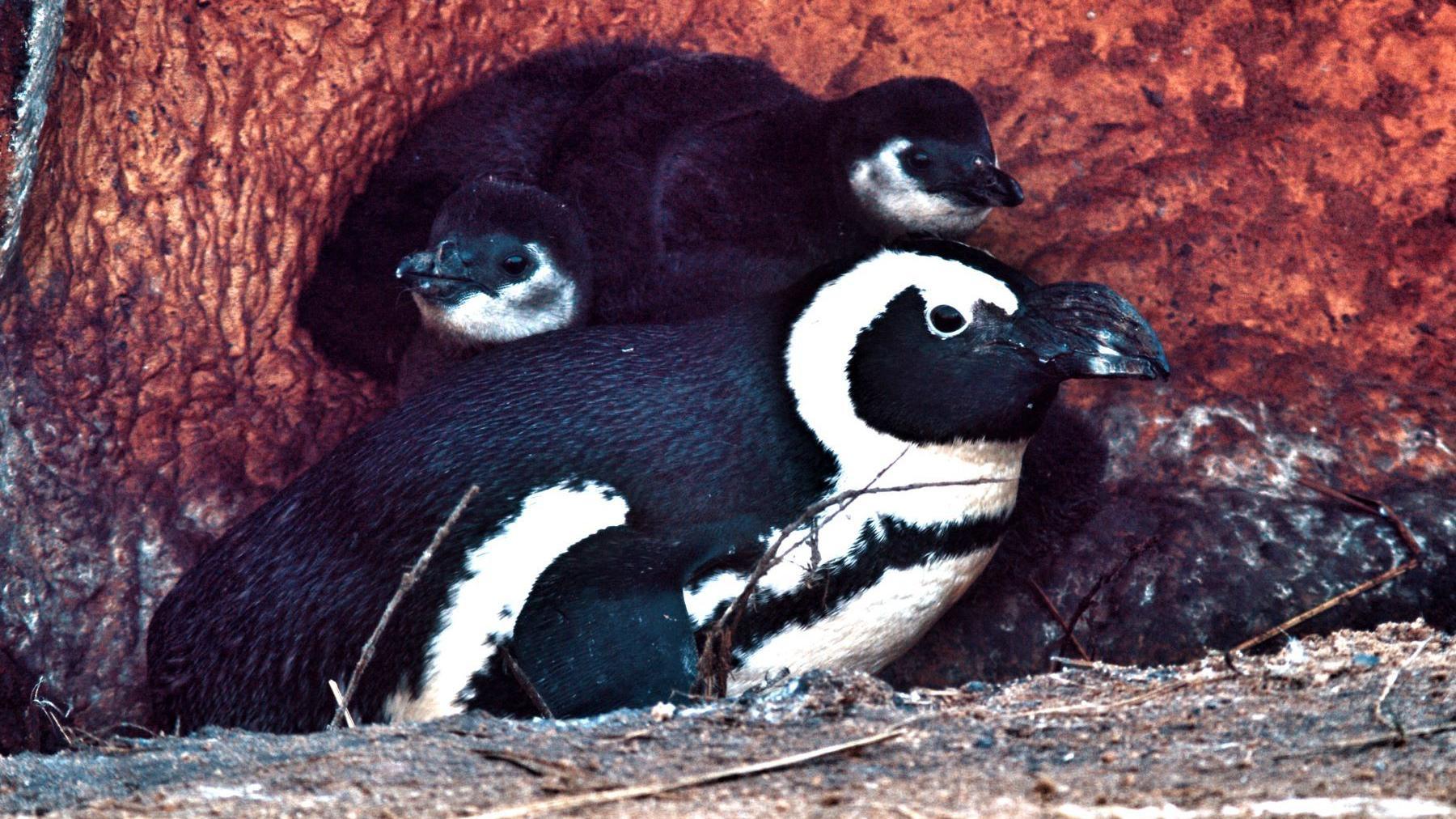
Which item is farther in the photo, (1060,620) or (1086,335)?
(1060,620)

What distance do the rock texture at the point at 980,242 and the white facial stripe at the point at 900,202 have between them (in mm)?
197

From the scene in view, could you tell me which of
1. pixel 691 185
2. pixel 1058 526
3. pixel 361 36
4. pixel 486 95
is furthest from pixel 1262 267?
pixel 361 36

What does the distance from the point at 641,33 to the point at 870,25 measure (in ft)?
1.81

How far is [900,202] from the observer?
3.32m

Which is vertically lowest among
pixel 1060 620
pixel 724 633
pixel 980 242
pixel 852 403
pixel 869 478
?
pixel 1060 620

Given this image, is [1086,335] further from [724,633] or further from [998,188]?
[724,633]

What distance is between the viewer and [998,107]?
3.52 metres

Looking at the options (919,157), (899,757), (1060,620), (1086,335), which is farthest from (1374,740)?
(919,157)

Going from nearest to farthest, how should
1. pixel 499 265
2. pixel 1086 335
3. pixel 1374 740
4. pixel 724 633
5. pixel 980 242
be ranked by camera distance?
1. pixel 1374 740
2. pixel 724 633
3. pixel 1086 335
4. pixel 499 265
5. pixel 980 242

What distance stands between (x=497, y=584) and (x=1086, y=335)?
3.56 feet

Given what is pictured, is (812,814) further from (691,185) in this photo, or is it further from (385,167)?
(385,167)

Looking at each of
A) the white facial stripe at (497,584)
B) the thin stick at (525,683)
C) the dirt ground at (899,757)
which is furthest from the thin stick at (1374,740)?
the white facial stripe at (497,584)

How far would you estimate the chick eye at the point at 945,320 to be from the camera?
2643mm

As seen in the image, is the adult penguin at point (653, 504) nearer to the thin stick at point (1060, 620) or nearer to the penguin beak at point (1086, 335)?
the penguin beak at point (1086, 335)
